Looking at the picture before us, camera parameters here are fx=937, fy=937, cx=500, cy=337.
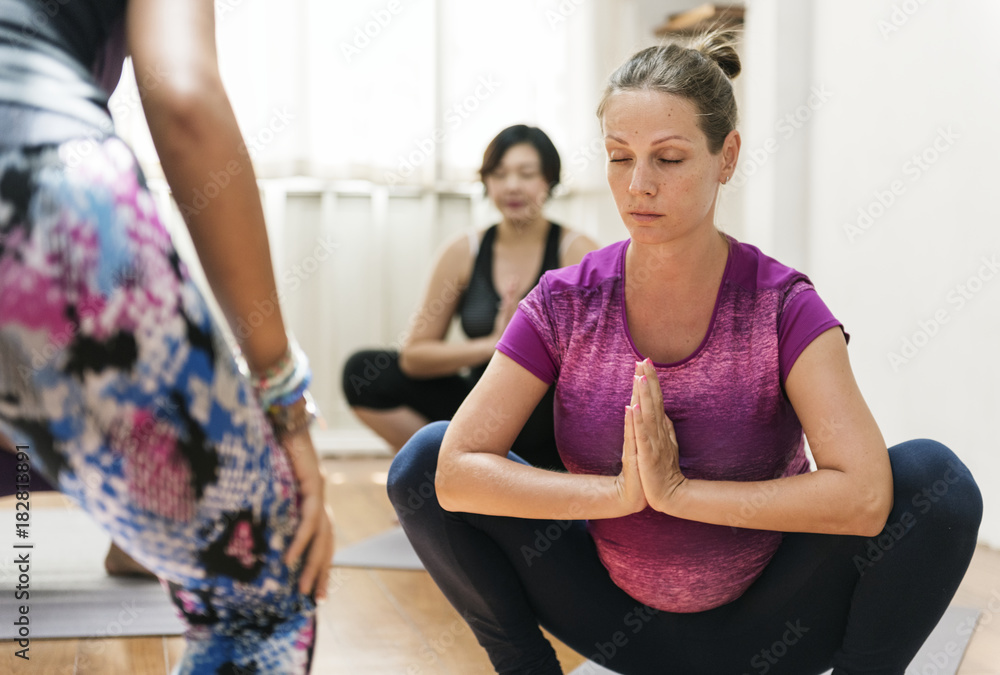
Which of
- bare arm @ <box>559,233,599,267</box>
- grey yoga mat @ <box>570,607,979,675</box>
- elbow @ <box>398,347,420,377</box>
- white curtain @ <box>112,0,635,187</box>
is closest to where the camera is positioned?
grey yoga mat @ <box>570,607,979,675</box>

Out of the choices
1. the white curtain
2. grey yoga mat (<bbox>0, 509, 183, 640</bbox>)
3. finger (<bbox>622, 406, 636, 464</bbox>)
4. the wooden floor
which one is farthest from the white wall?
grey yoga mat (<bbox>0, 509, 183, 640</bbox>)

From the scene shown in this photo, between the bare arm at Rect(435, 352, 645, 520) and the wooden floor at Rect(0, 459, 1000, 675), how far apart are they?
497 mm

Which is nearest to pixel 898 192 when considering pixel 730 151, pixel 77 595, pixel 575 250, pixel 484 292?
pixel 575 250

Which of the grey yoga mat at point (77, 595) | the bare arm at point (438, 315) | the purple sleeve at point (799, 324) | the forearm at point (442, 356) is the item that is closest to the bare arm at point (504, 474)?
the purple sleeve at point (799, 324)

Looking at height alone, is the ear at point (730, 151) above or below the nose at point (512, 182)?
above

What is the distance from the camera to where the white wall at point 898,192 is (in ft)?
7.23

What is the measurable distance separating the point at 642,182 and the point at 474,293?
4.59 feet

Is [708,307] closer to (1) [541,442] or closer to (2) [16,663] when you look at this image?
(1) [541,442]

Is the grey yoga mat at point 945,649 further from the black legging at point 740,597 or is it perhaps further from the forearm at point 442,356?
the forearm at point 442,356

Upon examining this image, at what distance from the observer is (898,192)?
8.07ft

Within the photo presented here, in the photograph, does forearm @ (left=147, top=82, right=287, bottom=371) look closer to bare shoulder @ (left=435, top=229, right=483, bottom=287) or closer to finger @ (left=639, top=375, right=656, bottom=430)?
finger @ (left=639, top=375, right=656, bottom=430)

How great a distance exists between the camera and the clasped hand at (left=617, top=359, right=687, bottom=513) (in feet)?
3.24

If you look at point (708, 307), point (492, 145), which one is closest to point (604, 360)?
point (708, 307)

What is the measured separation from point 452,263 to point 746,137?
1155 mm
